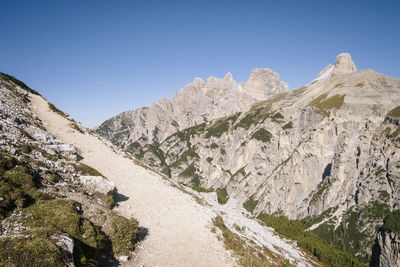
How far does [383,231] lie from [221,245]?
177 metres

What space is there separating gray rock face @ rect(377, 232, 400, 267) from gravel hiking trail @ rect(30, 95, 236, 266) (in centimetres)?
15837

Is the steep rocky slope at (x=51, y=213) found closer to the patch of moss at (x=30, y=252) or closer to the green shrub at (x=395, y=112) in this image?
the patch of moss at (x=30, y=252)

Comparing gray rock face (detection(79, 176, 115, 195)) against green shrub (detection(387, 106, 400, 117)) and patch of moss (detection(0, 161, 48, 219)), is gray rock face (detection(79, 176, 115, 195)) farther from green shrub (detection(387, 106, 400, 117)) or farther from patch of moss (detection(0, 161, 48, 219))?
green shrub (detection(387, 106, 400, 117))

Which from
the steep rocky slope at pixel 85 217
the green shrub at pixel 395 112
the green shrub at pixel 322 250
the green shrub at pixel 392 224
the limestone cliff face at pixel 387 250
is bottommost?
the green shrub at pixel 322 250

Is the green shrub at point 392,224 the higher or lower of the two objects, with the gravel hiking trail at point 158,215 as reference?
higher

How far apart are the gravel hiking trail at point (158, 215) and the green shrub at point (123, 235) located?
85 centimetres

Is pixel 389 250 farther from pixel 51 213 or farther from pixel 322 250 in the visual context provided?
pixel 51 213

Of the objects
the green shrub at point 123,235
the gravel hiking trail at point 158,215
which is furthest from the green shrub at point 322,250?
the green shrub at point 123,235

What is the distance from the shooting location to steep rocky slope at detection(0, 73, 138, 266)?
10906 millimetres

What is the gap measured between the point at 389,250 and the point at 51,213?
18163 centimetres

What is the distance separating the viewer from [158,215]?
78.9 feet

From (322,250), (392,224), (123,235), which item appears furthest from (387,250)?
(123,235)

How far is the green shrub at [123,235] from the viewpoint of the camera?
16275 mm

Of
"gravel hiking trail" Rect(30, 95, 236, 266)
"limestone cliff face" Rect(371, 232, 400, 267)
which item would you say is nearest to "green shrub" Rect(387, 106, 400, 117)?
"limestone cliff face" Rect(371, 232, 400, 267)
